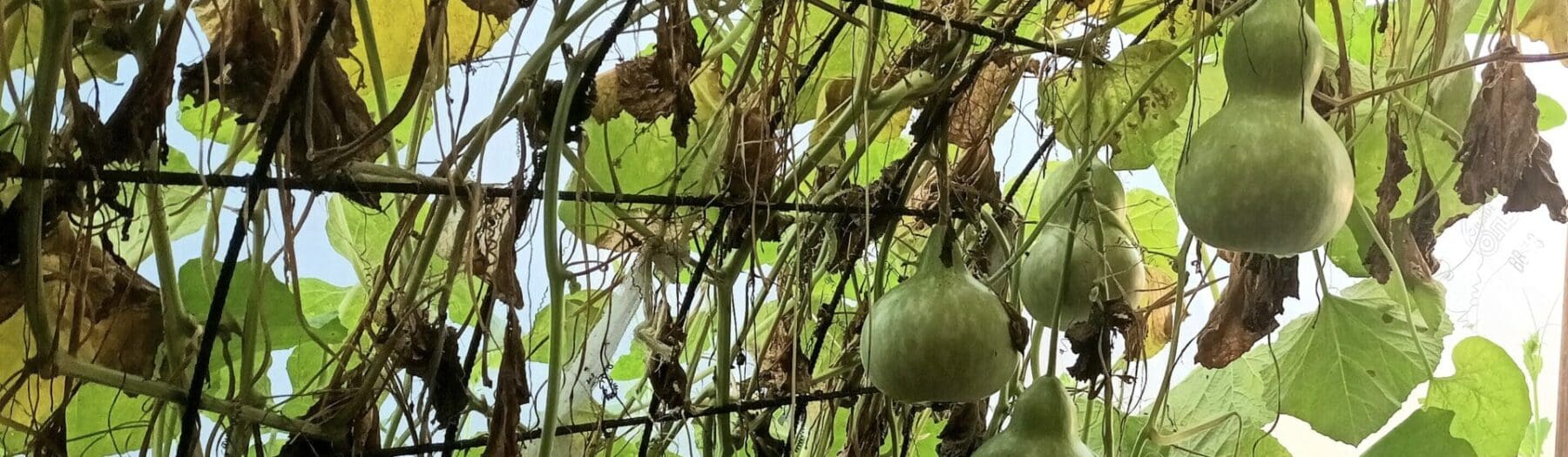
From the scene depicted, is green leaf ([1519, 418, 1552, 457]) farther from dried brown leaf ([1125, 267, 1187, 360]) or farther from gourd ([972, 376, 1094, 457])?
gourd ([972, 376, 1094, 457])

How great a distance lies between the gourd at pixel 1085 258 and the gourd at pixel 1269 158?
4.2 inches

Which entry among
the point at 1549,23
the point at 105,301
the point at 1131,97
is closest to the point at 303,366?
the point at 105,301

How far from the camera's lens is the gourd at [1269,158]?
0.47 m

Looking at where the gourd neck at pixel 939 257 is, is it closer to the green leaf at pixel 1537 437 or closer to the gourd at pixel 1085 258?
the gourd at pixel 1085 258

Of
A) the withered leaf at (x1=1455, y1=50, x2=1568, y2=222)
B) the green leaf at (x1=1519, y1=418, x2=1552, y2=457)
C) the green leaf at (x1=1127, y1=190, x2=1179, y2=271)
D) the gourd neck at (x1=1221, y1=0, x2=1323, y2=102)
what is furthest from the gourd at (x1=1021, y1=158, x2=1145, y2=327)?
the green leaf at (x1=1519, y1=418, x2=1552, y2=457)

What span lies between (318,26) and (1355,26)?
0.96 meters

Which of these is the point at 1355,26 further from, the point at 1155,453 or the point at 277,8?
the point at 277,8

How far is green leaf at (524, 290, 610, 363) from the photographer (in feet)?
2.13

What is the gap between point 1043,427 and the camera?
0.56m

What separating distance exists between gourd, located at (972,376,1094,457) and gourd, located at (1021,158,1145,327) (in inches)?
2.3

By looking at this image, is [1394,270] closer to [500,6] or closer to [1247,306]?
[1247,306]

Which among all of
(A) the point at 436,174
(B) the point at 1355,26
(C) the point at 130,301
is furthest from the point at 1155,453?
(C) the point at 130,301

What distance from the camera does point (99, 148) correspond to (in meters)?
0.44

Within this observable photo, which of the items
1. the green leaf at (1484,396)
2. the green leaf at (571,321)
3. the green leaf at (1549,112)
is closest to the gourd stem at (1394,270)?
the green leaf at (1484,396)
